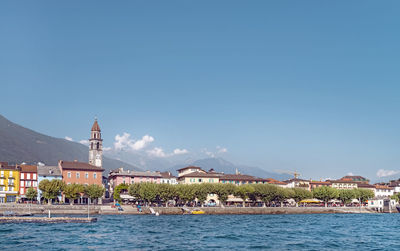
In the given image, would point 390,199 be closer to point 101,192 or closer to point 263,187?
point 263,187

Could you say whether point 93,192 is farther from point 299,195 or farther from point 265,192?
point 299,195

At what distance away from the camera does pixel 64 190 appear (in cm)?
11381

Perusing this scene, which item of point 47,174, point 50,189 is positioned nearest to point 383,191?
point 47,174

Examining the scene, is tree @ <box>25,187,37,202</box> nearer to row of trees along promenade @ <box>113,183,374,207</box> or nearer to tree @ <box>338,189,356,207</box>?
row of trees along promenade @ <box>113,183,374,207</box>

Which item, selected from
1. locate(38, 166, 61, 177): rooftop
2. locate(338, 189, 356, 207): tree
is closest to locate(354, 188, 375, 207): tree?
locate(338, 189, 356, 207): tree

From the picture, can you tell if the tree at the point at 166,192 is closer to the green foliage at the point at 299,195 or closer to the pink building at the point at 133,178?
the pink building at the point at 133,178

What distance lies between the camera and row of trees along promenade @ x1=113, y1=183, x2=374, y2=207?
11681 cm

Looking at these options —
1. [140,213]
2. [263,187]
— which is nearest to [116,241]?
[140,213]

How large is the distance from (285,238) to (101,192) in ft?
232

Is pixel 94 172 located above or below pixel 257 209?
above

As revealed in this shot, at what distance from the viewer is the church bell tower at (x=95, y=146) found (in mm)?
156625

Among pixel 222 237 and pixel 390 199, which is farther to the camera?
pixel 390 199

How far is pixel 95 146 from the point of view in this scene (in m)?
158

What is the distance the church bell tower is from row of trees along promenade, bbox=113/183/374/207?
25835mm
